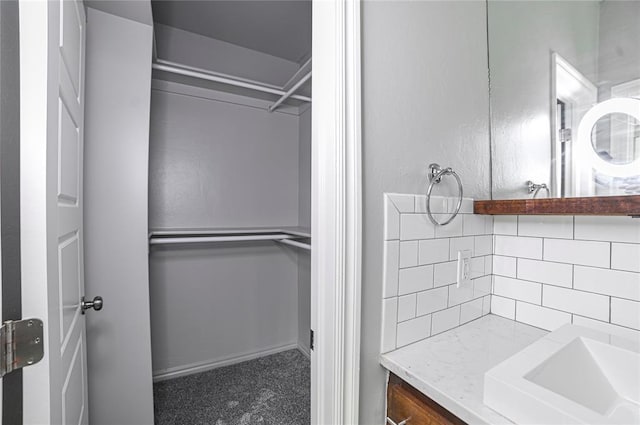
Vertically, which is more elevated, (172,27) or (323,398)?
(172,27)

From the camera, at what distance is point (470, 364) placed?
2.28 ft

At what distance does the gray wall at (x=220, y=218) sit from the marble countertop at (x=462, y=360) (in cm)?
167

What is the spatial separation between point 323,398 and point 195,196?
1735 mm

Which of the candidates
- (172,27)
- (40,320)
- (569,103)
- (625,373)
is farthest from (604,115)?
(172,27)

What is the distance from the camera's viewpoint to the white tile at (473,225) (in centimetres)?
95

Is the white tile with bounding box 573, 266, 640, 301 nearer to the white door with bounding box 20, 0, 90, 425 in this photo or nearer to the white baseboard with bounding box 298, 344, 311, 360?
the white door with bounding box 20, 0, 90, 425

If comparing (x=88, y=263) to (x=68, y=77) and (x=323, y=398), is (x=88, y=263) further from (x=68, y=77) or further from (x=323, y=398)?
(x=323, y=398)

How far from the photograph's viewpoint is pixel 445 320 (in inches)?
34.6

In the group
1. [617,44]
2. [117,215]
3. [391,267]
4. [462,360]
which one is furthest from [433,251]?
[117,215]

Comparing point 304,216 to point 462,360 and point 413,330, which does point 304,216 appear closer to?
point 413,330

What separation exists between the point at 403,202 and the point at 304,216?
64.7 inches

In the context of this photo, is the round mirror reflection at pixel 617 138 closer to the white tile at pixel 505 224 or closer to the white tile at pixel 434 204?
the white tile at pixel 505 224

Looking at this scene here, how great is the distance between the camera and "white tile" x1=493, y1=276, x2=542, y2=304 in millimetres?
936

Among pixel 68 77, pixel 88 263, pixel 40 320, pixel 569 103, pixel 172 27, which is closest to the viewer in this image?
pixel 40 320
